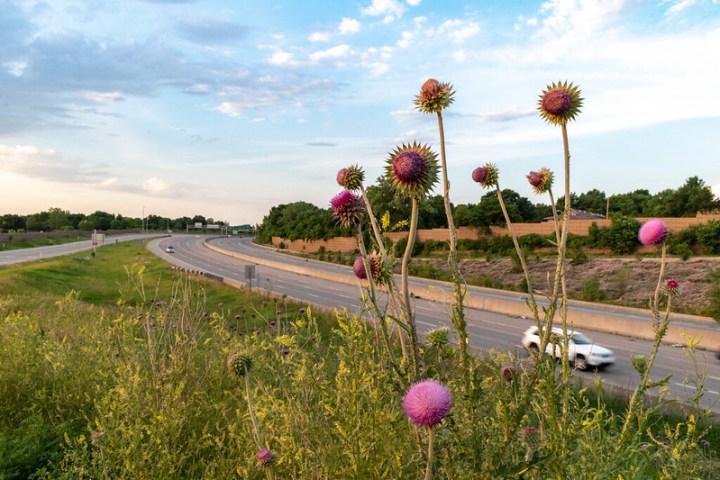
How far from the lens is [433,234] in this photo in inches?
2201

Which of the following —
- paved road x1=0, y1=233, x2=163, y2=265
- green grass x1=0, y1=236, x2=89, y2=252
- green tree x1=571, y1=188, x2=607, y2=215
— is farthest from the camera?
green tree x1=571, y1=188, x2=607, y2=215

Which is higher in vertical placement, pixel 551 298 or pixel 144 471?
pixel 551 298

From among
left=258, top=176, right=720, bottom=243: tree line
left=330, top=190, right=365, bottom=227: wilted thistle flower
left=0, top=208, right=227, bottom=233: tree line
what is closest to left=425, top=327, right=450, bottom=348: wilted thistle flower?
left=330, top=190, right=365, bottom=227: wilted thistle flower

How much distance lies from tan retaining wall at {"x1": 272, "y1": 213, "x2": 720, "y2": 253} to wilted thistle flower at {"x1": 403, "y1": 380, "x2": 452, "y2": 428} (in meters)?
16.3

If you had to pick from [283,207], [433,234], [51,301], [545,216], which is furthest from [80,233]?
[51,301]

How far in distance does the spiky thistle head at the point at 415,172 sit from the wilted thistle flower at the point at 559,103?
0.81 metres

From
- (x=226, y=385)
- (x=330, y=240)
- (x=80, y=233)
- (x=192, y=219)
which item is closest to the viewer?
(x=226, y=385)

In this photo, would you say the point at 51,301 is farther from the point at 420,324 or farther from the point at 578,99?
the point at 578,99

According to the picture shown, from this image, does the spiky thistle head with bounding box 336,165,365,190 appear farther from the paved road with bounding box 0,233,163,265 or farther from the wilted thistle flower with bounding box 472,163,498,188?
the paved road with bounding box 0,233,163,265

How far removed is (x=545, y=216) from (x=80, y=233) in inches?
3452

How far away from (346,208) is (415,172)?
1.57 ft

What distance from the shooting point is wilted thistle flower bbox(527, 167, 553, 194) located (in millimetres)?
3767

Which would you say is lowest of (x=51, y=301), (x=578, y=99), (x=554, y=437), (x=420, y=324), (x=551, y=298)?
(x=420, y=324)

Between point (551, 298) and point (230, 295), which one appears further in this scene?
→ point (230, 295)
